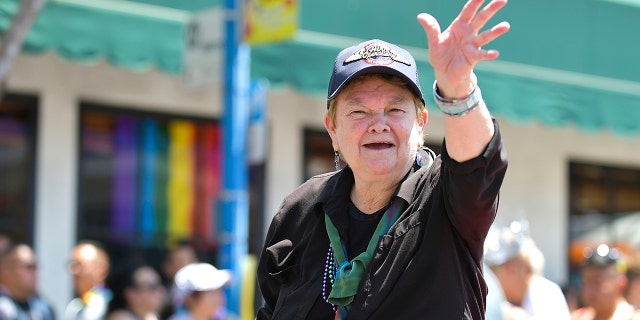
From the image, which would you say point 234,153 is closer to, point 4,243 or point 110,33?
point 110,33

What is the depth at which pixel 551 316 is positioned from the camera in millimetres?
6492

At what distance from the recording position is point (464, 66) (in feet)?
8.75

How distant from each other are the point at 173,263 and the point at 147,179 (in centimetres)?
78

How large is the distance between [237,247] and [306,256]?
4.17 m

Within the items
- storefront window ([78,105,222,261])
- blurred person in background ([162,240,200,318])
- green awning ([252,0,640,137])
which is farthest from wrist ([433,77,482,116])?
storefront window ([78,105,222,261])

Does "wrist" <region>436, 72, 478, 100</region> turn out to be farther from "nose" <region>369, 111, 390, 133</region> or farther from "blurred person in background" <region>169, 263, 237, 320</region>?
"blurred person in background" <region>169, 263, 237, 320</region>

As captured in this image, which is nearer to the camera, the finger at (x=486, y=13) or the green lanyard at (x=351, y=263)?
the finger at (x=486, y=13)

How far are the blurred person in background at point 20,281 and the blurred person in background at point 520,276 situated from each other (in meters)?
2.88

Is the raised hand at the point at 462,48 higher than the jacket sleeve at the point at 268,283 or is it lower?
higher

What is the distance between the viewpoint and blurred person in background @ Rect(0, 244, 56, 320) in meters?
7.63

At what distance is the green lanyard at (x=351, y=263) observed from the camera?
9.63ft

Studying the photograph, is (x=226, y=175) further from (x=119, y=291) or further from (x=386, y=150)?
(x=386, y=150)

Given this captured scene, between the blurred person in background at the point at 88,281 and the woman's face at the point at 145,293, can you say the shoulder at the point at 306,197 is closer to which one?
the blurred person in background at the point at 88,281

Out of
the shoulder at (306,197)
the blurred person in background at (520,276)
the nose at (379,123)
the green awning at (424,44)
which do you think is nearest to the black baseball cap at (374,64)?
the nose at (379,123)
